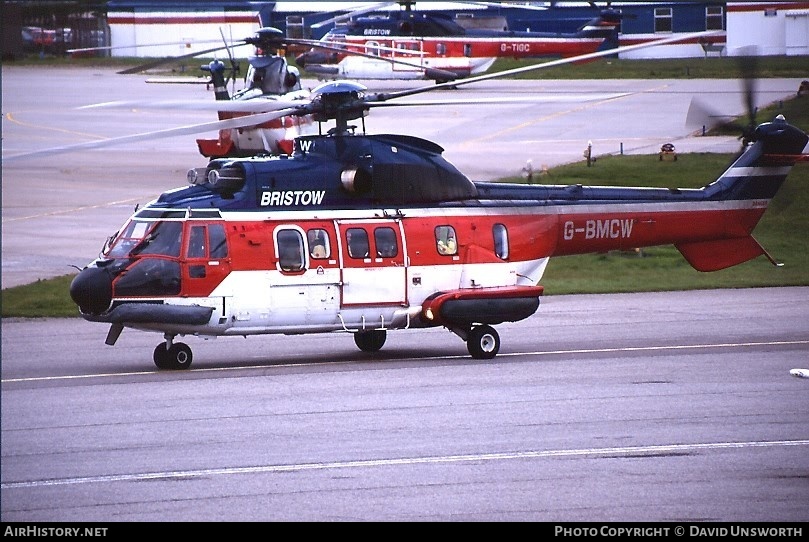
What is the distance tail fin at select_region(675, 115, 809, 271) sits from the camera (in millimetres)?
19062

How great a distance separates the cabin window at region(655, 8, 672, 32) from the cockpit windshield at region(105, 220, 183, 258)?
4361 cm

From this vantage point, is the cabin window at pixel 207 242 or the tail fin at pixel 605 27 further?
the tail fin at pixel 605 27

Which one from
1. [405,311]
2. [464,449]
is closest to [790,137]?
[405,311]

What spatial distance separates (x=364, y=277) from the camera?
17125mm

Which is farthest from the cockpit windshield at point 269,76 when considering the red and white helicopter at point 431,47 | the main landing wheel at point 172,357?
the red and white helicopter at point 431,47

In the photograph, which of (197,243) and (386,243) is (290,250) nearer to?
(197,243)

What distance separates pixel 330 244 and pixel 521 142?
23.3m

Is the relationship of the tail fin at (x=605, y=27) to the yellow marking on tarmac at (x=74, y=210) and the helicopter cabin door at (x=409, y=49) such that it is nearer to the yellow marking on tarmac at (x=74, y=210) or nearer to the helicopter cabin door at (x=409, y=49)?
the helicopter cabin door at (x=409, y=49)

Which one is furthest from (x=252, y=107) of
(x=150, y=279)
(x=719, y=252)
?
(x=719, y=252)

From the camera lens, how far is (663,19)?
189 feet

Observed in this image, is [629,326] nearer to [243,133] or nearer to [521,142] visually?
[243,133]

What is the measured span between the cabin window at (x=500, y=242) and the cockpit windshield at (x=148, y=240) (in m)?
4.37

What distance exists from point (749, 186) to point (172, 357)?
8738 millimetres

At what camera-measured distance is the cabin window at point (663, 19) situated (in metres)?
56.8
